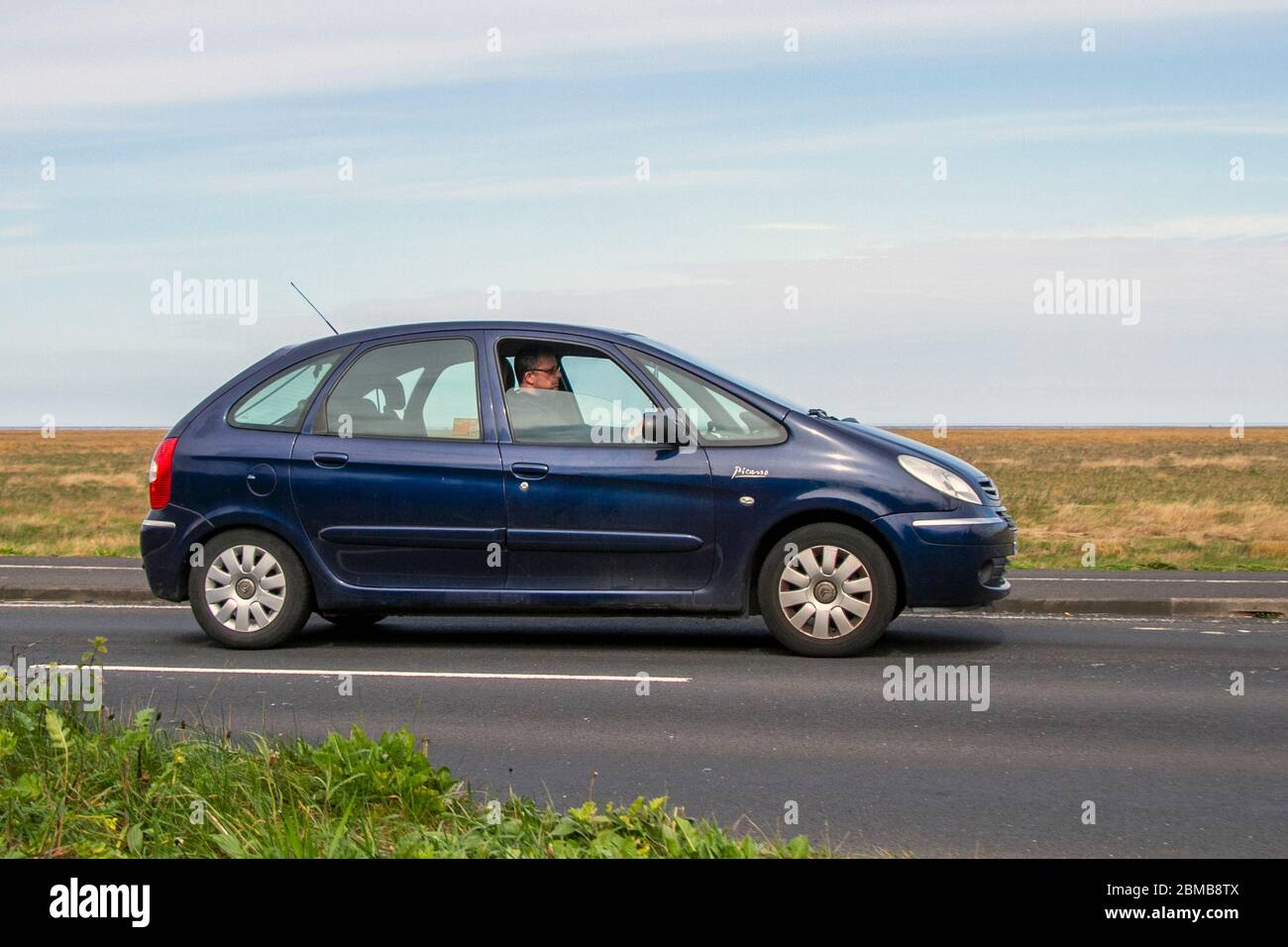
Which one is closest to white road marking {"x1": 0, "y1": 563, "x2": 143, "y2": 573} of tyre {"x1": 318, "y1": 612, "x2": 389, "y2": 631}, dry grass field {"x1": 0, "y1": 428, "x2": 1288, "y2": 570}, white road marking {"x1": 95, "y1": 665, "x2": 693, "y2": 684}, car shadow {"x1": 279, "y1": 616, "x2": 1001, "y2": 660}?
dry grass field {"x1": 0, "y1": 428, "x2": 1288, "y2": 570}

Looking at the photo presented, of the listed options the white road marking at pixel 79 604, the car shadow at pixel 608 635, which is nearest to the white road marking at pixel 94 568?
the white road marking at pixel 79 604

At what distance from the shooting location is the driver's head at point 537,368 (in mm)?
9547

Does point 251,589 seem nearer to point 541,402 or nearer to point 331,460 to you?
point 331,460

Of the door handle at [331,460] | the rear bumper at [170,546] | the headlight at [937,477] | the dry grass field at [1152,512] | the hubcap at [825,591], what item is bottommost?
the dry grass field at [1152,512]

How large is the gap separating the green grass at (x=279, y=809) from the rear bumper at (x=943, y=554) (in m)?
3.90

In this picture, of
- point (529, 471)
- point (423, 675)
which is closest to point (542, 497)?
point (529, 471)

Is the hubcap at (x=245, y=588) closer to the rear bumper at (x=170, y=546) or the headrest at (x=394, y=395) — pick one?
the rear bumper at (x=170, y=546)

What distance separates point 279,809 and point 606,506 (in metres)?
4.55

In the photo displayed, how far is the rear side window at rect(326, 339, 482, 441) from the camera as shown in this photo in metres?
9.52

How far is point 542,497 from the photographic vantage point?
363 inches
